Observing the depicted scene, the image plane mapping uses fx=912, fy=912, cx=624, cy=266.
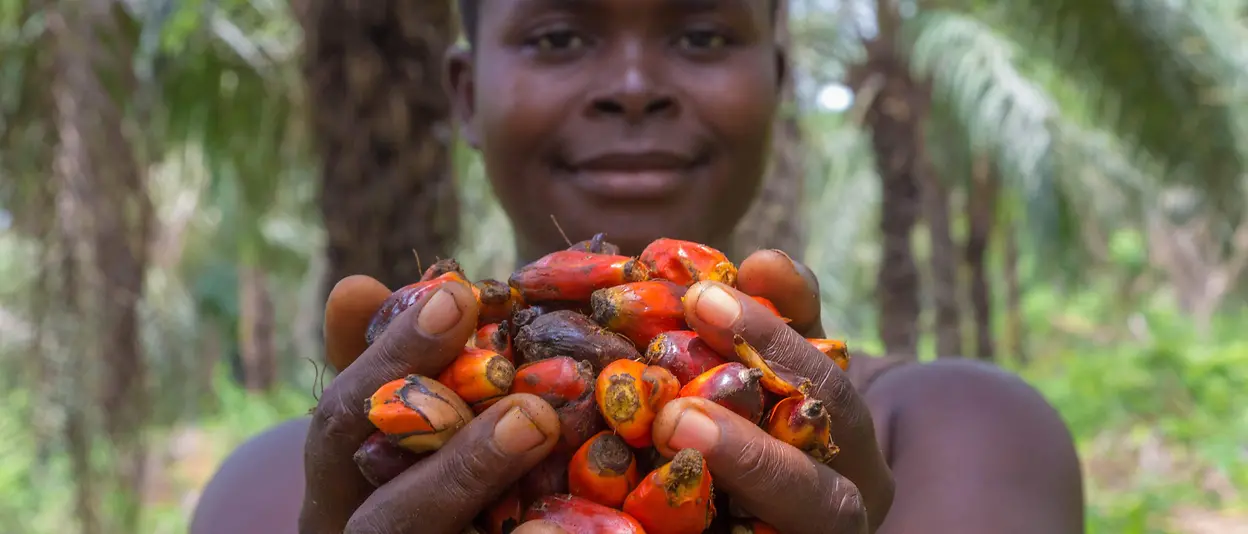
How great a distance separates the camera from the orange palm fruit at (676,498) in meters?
0.87

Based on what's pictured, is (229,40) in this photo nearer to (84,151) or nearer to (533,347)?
(84,151)

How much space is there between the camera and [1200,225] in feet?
69.0

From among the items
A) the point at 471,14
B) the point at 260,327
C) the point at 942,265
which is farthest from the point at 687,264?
the point at 260,327

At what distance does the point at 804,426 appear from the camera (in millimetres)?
942

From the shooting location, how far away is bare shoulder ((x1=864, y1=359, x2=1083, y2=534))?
135 cm

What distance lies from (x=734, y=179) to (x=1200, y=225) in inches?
924

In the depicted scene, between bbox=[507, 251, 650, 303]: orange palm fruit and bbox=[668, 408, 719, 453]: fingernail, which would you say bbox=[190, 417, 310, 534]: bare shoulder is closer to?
bbox=[507, 251, 650, 303]: orange palm fruit

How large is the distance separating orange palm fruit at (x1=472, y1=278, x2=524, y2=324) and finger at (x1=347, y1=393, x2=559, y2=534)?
0.61 ft

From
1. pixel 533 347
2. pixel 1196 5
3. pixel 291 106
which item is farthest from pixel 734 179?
pixel 1196 5

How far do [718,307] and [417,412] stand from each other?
33 cm

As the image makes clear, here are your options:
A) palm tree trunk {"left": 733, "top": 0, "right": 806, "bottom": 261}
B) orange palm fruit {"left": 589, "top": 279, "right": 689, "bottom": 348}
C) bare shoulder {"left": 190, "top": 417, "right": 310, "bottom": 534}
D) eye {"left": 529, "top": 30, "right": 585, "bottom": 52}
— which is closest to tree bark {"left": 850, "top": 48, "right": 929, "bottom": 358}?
palm tree trunk {"left": 733, "top": 0, "right": 806, "bottom": 261}

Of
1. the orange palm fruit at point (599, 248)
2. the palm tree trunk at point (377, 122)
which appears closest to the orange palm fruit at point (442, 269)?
the orange palm fruit at point (599, 248)

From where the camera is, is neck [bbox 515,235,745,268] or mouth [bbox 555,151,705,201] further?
neck [bbox 515,235,745,268]

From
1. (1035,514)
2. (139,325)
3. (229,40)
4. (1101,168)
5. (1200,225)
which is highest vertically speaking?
(229,40)
